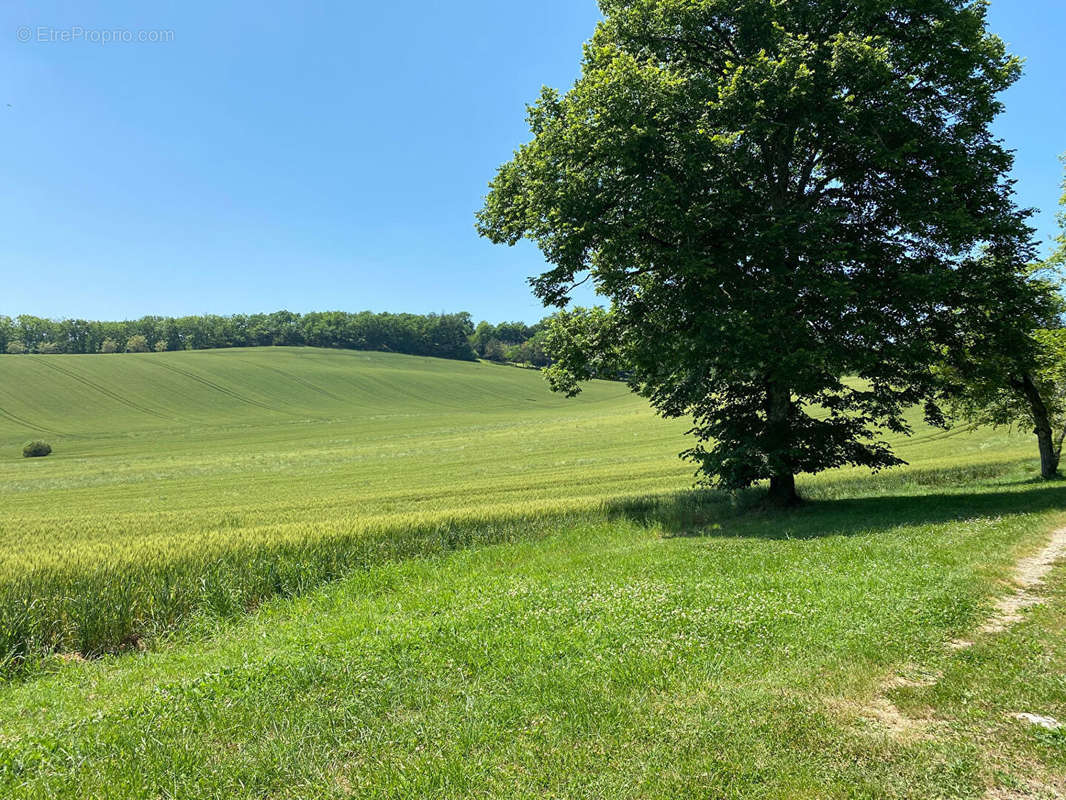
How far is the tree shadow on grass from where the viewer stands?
14.8 meters

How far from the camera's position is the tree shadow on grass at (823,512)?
1483 cm

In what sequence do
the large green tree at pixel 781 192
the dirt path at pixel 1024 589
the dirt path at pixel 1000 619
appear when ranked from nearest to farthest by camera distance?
the dirt path at pixel 1000 619 < the dirt path at pixel 1024 589 < the large green tree at pixel 781 192

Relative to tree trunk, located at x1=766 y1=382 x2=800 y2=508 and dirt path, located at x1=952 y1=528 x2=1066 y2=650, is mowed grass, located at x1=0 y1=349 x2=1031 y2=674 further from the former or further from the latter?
dirt path, located at x1=952 y1=528 x2=1066 y2=650

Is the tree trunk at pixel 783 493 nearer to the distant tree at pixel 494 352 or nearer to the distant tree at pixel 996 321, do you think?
the distant tree at pixel 996 321

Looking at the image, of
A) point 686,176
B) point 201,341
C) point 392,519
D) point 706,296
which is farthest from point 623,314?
point 201,341

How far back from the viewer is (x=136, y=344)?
491 ft


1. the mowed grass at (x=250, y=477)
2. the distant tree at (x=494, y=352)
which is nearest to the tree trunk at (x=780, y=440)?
the mowed grass at (x=250, y=477)

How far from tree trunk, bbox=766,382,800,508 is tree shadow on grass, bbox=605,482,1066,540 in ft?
1.78

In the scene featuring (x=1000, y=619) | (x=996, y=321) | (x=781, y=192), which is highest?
(x=781, y=192)

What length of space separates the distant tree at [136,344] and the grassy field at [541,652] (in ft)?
511

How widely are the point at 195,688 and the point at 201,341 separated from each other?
583 ft

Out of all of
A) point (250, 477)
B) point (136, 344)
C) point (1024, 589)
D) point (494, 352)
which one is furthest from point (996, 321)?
point (136, 344)

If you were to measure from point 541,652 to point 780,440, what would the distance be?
1309cm

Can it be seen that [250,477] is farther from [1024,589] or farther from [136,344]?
[136,344]
